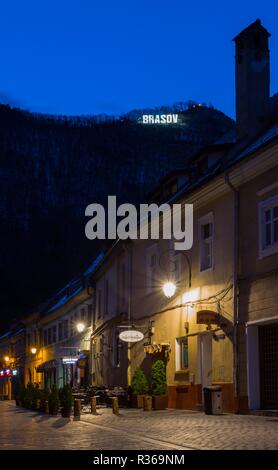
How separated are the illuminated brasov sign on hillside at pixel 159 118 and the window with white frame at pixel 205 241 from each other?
159m

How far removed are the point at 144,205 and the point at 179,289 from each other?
25.6 feet

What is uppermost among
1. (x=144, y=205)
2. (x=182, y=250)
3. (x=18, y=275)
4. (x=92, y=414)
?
(x=18, y=275)

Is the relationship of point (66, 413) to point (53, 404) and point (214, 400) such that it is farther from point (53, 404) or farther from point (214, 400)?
point (214, 400)

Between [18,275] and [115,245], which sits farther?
[18,275]

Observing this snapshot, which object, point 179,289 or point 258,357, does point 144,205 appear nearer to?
point 179,289

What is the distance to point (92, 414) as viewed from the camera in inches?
1029

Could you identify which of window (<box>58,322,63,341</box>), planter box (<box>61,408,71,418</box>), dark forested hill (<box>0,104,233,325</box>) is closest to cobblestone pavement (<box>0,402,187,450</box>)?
planter box (<box>61,408,71,418</box>)

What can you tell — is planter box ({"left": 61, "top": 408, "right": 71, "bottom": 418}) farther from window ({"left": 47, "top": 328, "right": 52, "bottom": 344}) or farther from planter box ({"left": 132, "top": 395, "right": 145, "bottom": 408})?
window ({"left": 47, "top": 328, "right": 52, "bottom": 344})

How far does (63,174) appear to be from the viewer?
175 meters

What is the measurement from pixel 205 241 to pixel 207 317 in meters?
3.01

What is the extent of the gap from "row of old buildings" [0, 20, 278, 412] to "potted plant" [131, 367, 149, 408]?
0.95 metres

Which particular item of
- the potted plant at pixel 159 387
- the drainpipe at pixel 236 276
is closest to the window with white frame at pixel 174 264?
the potted plant at pixel 159 387
